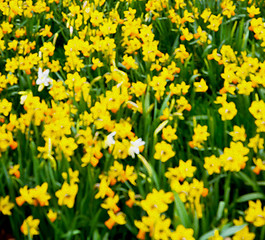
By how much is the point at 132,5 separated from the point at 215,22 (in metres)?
0.97

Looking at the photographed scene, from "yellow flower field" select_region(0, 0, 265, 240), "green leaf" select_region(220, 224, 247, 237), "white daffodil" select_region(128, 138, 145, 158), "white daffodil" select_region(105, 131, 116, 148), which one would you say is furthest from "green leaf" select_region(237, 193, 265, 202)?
"white daffodil" select_region(105, 131, 116, 148)

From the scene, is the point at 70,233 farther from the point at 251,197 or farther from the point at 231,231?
the point at 251,197

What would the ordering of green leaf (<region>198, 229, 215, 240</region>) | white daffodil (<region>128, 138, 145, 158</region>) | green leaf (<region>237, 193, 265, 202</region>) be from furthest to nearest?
white daffodil (<region>128, 138, 145, 158</region>) < green leaf (<region>237, 193, 265, 202</region>) < green leaf (<region>198, 229, 215, 240</region>)

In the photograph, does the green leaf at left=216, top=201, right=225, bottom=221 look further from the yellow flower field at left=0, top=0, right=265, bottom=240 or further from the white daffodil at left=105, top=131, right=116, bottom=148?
the white daffodil at left=105, top=131, right=116, bottom=148

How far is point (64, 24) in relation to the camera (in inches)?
138

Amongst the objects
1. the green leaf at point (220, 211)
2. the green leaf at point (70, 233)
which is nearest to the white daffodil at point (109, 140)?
the green leaf at point (70, 233)

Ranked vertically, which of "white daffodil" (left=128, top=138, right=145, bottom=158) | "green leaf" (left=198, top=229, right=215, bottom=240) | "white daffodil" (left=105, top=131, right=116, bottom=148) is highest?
"white daffodil" (left=105, top=131, right=116, bottom=148)

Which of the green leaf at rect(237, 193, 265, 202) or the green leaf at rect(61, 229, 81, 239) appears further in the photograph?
the green leaf at rect(237, 193, 265, 202)

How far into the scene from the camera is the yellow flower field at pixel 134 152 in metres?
1.44

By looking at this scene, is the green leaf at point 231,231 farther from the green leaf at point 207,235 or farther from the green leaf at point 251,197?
the green leaf at point 251,197

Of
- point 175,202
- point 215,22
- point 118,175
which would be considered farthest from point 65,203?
point 215,22

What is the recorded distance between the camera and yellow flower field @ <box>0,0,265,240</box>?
1.44m

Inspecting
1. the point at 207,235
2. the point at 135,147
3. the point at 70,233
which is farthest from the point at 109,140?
the point at 207,235

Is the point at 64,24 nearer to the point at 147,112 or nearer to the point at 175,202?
the point at 147,112
